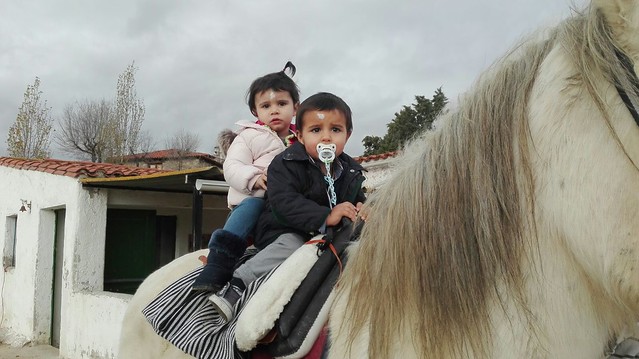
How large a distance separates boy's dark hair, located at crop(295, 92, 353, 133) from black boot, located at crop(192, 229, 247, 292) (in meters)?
0.50

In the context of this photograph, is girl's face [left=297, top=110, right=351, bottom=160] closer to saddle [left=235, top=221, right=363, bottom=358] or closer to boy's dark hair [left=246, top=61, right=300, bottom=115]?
saddle [left=235, top=221, right=363, bottom=358]

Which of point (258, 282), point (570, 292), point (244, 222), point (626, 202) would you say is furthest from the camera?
point (244, 222)

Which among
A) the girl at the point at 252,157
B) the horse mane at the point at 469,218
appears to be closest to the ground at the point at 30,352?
the girl at the point at 252,157

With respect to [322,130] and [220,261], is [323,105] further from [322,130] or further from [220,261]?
[220,261]

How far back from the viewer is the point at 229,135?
9.24 feet

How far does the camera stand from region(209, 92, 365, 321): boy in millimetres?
1866

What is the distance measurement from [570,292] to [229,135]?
200 cm

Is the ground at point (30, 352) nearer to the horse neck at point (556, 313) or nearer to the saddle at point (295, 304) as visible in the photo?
the saddle at point (295, 304)

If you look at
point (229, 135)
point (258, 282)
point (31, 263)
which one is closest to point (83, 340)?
point (31, 263)

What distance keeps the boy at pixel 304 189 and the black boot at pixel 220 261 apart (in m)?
0.06

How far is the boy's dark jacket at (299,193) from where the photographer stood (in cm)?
186

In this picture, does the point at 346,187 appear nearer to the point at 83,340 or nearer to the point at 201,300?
the point at 201,300

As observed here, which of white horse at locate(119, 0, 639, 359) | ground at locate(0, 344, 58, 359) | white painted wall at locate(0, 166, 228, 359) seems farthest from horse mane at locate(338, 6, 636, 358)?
ground at locate(0, 344, 58, 359)

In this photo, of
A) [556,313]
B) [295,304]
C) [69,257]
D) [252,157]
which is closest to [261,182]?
[252,157]
